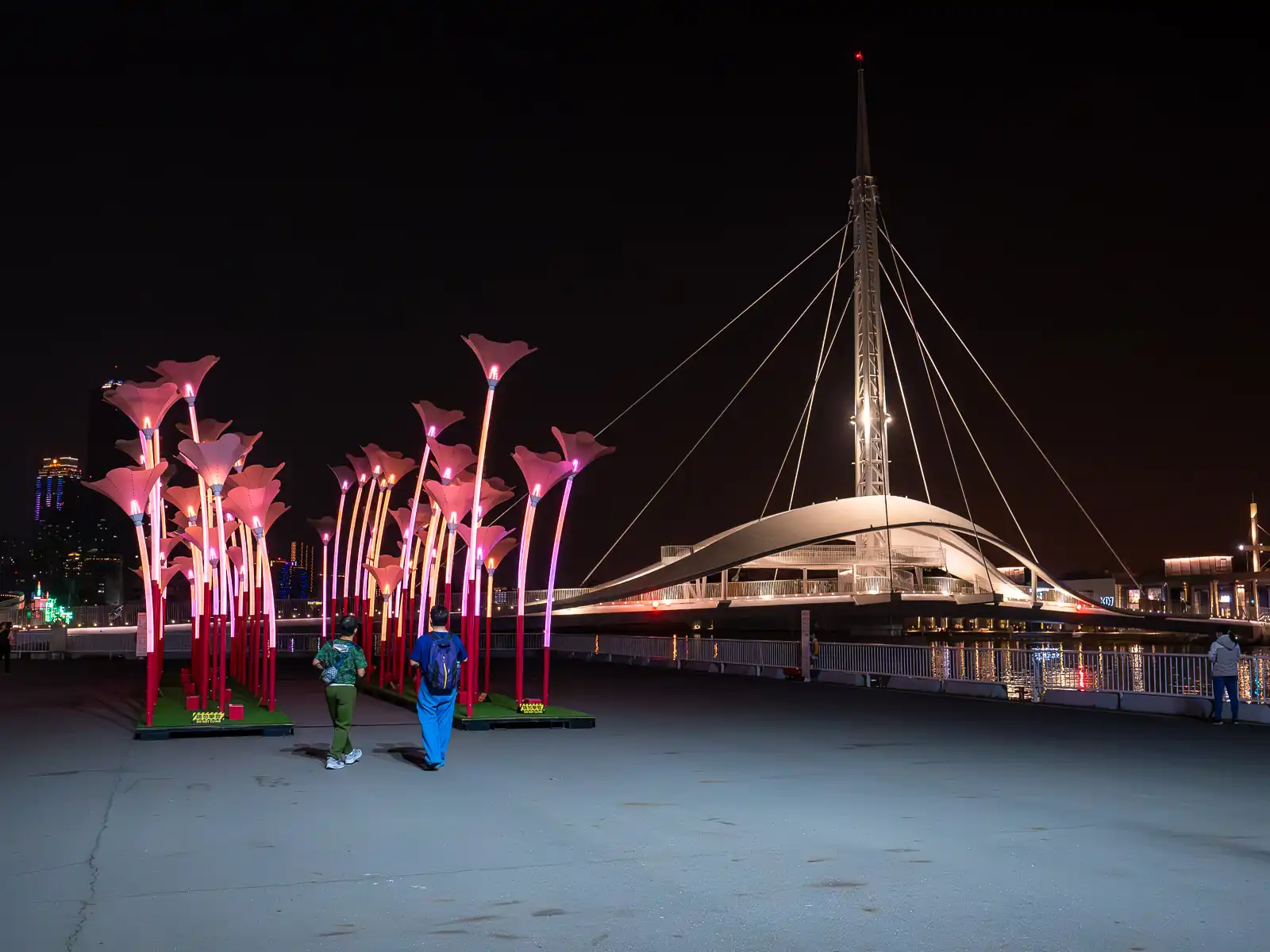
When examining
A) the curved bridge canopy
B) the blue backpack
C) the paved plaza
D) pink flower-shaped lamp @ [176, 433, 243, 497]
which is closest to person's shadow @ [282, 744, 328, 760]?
the paved plaza

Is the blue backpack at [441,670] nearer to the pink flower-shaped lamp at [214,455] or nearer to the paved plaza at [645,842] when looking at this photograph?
the paved plaza at [645,842]

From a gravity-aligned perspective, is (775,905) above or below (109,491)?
below

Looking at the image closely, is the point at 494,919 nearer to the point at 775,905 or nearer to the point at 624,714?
the point at 775,905

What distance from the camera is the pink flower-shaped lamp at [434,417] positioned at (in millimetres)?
20406

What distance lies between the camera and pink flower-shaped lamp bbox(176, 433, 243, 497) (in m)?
16.9

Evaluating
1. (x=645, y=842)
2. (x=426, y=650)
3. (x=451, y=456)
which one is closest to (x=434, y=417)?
(x=451, y=456)

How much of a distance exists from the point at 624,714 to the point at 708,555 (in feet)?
159

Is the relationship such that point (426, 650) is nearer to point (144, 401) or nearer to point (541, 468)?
point (541, 468)

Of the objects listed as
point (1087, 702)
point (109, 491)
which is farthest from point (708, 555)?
point (109, 491)

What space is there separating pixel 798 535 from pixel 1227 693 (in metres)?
50.3

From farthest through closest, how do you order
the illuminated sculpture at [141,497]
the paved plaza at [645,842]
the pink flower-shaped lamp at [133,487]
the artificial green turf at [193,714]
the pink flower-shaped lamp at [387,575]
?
the pink flower-shaped lamp at [387,575] → the pink flower-shaped lamp at [133,487] → the illuminated sculpture at [141,497] → the artificial green turf at [193,714] → the paved plaza at [645,842]

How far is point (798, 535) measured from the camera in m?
67.4

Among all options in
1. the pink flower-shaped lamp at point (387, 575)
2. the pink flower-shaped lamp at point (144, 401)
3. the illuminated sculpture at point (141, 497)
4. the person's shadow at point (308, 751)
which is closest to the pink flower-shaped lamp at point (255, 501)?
the pink flower-shaped lamp at point (144, 401)

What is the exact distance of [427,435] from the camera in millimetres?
20312
